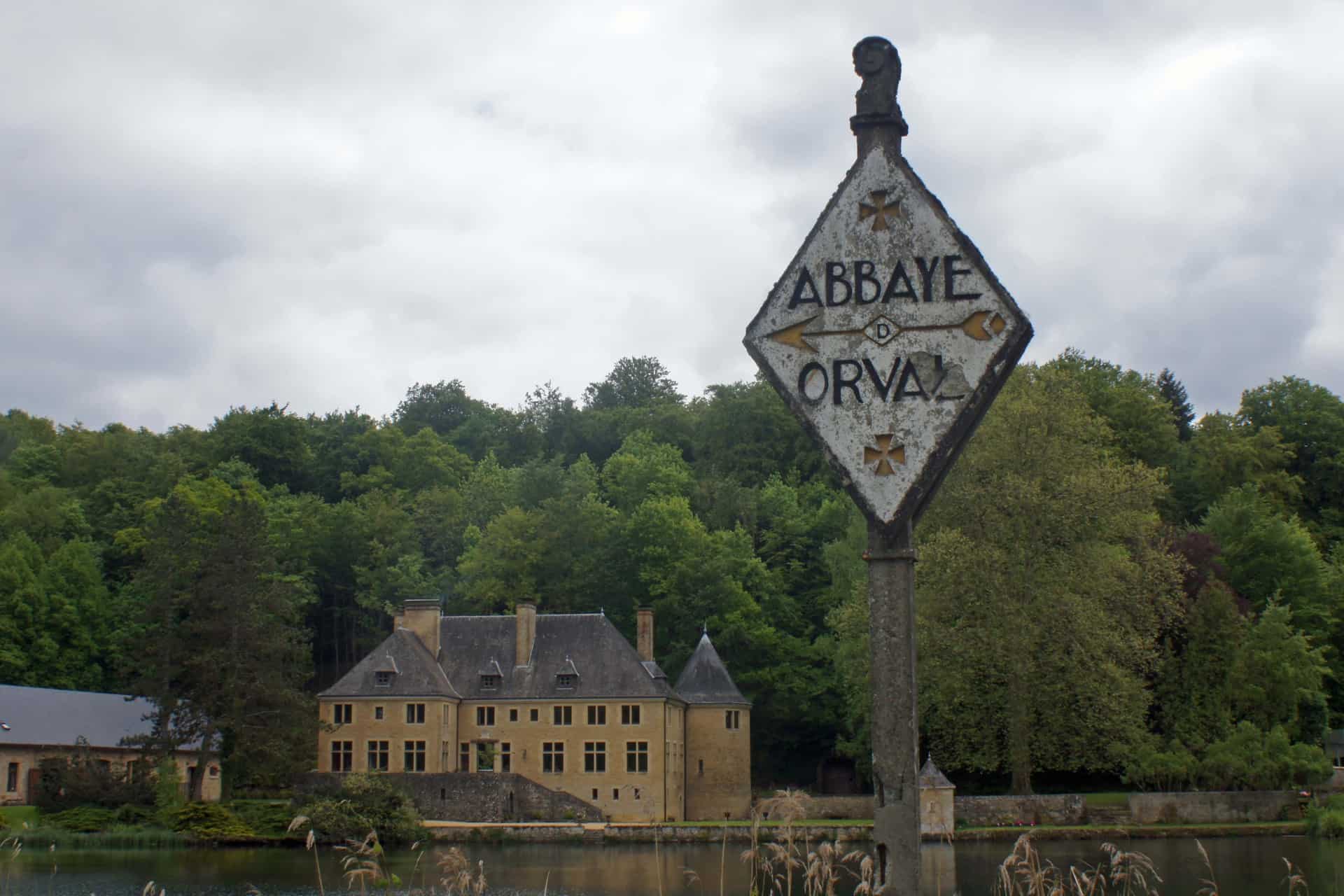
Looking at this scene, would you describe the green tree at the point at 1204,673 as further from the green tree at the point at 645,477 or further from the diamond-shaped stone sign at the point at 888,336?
the diamond-shaped stone sign at the point at 888,336

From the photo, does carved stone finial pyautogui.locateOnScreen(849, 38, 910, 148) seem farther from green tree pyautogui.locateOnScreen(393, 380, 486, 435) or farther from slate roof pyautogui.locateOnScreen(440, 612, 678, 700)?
green tree pyautogui.locateOnScreen(393, 380, 486, 435)

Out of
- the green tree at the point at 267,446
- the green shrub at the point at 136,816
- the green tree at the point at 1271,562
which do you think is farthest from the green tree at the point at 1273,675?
the green tree at the point at 267,446

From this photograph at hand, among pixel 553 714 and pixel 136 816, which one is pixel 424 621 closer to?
pixel 553 714

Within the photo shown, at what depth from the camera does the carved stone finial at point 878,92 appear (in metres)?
5.21

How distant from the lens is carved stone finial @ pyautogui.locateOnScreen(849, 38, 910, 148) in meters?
5.21

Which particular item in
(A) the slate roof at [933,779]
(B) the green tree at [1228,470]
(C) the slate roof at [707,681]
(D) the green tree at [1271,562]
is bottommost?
(A) the slate roof at [933,779]

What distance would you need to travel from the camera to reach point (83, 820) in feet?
120

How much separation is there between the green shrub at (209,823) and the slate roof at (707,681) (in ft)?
55.0

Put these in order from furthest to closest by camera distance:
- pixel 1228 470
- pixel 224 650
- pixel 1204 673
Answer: pixel 1228 470 < pixel 224 650 < pixel 1204 673

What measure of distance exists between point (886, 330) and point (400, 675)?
1712 inches

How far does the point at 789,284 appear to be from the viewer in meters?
5.19

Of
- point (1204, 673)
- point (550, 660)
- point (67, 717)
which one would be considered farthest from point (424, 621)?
point (1204, 673)

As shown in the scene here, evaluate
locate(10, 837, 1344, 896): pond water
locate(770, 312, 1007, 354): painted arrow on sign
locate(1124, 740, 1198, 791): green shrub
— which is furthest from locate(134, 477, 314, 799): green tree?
locate(770, 312, 1007, 354): painted arrow on sign

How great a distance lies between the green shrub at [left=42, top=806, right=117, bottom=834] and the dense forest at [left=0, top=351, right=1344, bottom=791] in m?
4.23
